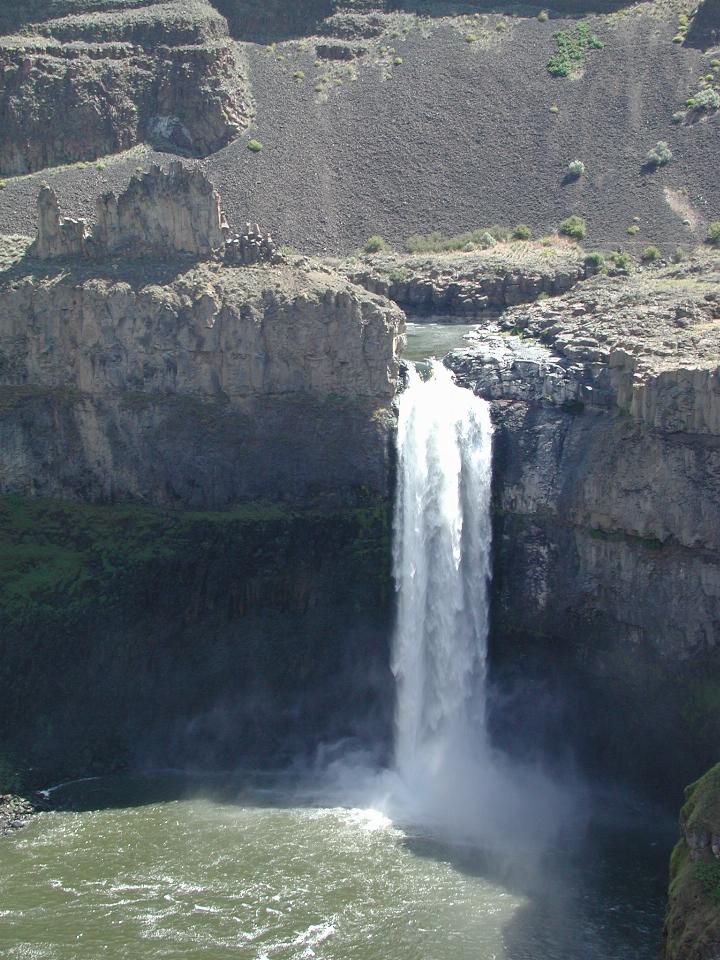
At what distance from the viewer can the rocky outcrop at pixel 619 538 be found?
2239 inches

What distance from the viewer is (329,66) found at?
334ft

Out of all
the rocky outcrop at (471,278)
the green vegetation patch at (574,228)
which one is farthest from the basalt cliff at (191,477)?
the green vegetation patch at (574,228)

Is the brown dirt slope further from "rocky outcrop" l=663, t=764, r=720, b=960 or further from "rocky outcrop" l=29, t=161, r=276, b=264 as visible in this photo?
"rocky outcrop" l=663, t=764, r=720, b=960

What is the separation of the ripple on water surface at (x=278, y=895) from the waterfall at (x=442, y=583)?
20.4 ft

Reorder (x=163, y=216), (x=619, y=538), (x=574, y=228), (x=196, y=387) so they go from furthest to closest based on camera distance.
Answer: (x=574, y=228)
(x=163, y=216)
(x=196, y=387)
(x=619, y=538)

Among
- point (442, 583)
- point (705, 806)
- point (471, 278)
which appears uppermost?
point (471, 278)

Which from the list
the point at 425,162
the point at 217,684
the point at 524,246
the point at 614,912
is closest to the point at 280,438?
the point at 217,684

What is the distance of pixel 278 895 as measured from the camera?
50125 millimetres

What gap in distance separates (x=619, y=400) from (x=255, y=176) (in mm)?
39625

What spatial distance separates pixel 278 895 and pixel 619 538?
17630mm

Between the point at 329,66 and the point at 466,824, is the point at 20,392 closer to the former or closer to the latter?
the point at 466,824

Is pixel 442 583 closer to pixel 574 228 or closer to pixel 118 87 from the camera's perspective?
pixel 574 228

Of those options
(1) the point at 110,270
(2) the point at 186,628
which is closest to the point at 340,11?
(1) the point at 110,270

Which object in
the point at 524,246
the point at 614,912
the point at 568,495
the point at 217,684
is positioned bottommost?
the point at 614,912
